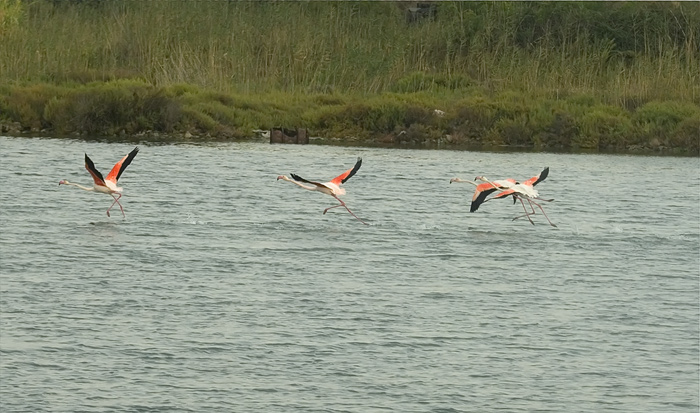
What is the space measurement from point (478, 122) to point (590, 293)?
17.8 m

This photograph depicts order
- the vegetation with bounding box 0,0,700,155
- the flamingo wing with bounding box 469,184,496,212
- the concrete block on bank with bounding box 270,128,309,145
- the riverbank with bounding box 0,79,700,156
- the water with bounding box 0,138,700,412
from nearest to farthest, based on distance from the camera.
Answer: the water with bounding box 0,138,700,412
the flamingo wing with bounding box 469,184,496,212
the concrete block on bank with bounding box 270,128,309,145
the riverbank with bounding box 0,79,700,156
the vegetation with bounding box 0,0,700,155

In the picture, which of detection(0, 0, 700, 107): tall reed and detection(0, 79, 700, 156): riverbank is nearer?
detection(0, 79, 700, 156): riverbank

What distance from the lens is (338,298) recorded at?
14094 mm

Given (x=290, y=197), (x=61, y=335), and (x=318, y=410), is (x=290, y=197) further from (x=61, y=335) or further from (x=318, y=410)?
(x=318, y=410)

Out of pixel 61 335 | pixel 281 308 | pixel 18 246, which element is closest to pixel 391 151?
pixel 18 246

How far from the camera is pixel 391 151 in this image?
30.4 metres

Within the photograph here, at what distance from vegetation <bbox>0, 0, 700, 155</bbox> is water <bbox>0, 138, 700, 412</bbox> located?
7.16m

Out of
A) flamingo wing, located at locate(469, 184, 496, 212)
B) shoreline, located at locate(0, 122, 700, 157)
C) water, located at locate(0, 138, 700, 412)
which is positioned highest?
shoreline, located at locate(0, 122, 700, 157)

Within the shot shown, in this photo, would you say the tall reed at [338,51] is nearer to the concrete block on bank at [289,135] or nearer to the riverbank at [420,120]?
the riverbank at [420,120]

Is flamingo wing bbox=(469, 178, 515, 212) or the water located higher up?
flamingo wing bbox=(469, 178, 515, 212)

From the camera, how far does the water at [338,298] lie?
35.4 ft

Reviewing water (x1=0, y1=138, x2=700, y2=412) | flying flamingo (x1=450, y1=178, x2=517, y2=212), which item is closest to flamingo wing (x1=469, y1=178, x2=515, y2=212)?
flying flamingo (x1=450, y1=178, x2=517, y2=212)

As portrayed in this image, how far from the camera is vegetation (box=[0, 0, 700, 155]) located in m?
31.6

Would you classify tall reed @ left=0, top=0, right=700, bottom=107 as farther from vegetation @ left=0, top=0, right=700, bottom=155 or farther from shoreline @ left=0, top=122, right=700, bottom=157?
shoreline @ left=0, top=122, right=700, bottom=157
